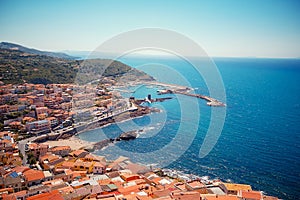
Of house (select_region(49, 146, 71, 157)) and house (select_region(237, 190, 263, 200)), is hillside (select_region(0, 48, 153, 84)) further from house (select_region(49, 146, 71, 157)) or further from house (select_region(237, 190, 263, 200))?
house (select_region(237, 190, 263, 200))

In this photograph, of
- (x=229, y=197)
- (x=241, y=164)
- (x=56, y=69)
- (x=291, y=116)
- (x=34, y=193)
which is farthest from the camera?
(x=56, y=69)

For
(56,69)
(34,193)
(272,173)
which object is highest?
(56,69)

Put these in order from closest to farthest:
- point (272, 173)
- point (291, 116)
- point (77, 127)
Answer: point (272, 173) → point (77, 127) → point (291, 116)

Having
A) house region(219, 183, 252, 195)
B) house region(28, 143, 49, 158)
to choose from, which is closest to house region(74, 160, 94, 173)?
house region(28, 143, 49, 158)

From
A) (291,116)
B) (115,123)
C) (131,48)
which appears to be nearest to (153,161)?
(131,48)

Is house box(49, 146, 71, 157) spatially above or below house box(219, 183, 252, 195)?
below

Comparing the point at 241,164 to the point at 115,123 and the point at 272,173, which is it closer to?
the point at 272,173

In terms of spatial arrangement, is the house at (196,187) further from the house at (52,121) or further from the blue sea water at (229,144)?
the house at (52,121)
